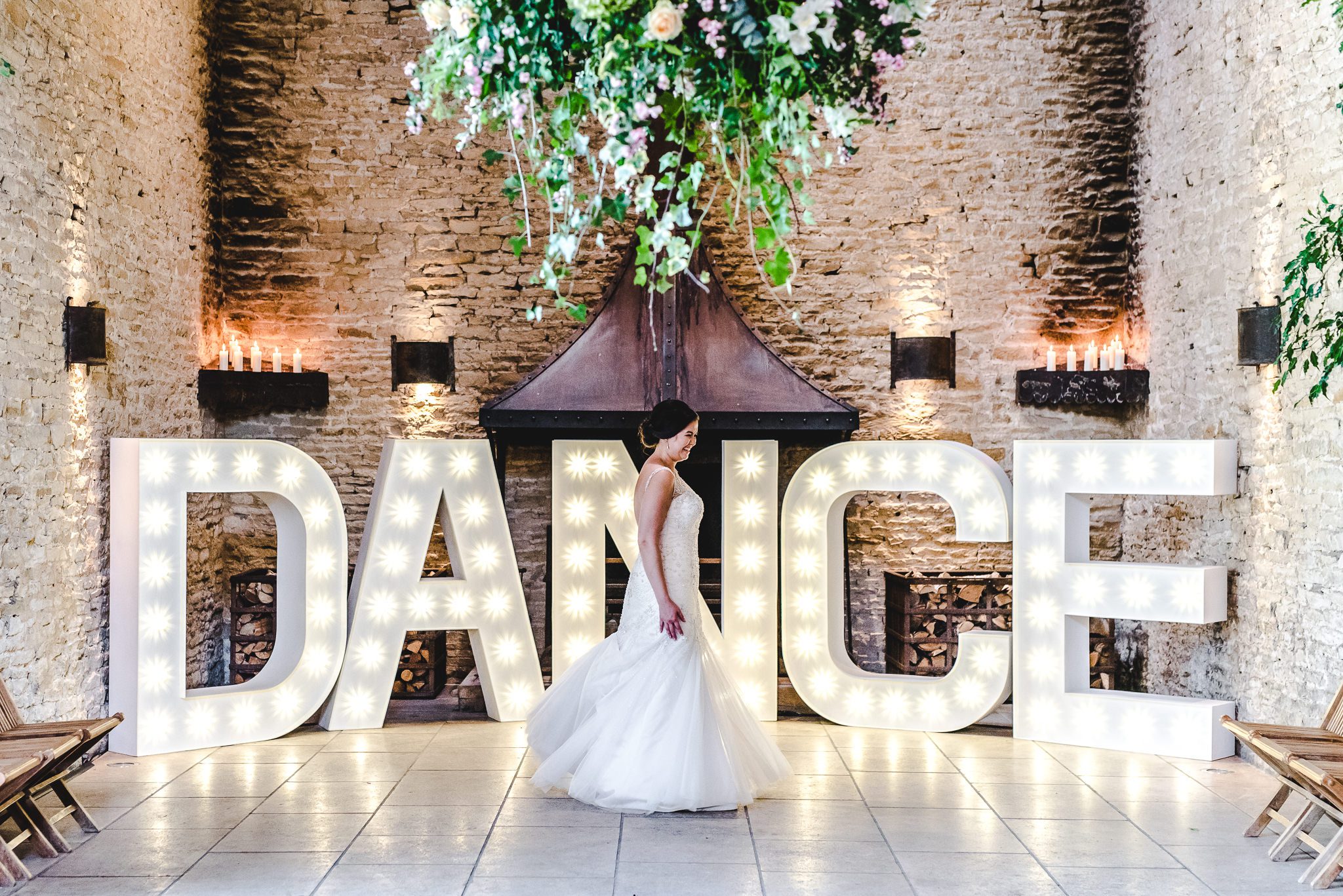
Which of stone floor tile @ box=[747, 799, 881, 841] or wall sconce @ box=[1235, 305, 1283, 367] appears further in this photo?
wall sconce @ box=[1235, 305, 1283, 367]

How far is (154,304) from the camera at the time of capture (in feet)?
22.3

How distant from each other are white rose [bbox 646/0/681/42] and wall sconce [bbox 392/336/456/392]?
5740mm

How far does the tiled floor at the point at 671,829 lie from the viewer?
3975 mm

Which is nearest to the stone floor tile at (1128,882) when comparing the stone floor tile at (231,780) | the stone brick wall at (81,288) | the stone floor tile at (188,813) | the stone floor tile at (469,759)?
the stone floor tile at (469,759)

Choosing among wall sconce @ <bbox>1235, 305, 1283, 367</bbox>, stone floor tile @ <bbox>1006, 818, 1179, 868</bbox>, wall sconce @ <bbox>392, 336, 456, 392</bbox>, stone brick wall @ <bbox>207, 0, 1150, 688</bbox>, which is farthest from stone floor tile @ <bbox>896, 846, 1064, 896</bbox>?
wall sconce @ <bbox>392, 336, 456, 392</bbox>

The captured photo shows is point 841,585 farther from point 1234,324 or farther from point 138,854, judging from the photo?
point 138,854

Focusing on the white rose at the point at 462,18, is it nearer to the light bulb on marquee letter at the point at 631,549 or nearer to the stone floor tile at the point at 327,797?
the stone floor tile at the point at 327,797

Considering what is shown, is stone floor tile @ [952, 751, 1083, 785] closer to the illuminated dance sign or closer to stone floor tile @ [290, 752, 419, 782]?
the illuminated dance sign

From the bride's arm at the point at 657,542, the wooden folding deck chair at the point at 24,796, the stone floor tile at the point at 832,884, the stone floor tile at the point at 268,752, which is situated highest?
the bride's arm at the point at 657,542

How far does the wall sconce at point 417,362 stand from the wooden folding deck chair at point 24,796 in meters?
3.89

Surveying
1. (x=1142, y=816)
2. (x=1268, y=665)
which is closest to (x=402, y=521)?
(x=1142, y=816)

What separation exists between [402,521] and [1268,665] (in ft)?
15.0

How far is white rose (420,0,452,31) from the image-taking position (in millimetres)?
2668

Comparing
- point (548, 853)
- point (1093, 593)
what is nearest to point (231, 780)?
point (548, 853)
